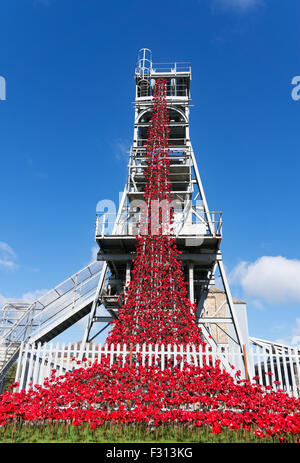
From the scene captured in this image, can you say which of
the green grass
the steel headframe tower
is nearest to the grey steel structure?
the steel headframe tower

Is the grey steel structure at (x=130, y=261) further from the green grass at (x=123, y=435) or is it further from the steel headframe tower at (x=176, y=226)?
the green grass at (x=123, y=435)

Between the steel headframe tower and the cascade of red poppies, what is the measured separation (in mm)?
1436

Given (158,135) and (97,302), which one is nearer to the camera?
(97,302)

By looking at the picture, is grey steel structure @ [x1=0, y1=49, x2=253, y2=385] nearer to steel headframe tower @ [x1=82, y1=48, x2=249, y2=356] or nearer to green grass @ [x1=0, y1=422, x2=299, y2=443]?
steel headframe tower @ [x1=82, y1=48, x2=249, y2=356]

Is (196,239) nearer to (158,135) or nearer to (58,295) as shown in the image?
(158,135)

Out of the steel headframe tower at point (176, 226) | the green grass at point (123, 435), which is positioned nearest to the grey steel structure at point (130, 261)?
the steel headframe tower at point (176, 226)

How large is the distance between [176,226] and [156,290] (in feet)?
16.4

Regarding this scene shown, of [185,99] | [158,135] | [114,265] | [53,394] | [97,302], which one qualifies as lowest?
[53,394]

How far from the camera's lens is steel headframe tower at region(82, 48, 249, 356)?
13.8 meters

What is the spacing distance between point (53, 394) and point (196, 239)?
848 centimetres

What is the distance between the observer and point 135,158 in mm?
18312

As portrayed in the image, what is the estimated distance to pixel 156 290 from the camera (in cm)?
1109

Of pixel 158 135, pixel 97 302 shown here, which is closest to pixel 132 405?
pixel 97 302

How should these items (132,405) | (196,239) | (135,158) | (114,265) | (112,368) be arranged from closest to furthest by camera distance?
(132,405) → (112,368) → (196,239) → (114,265) → (135,158)
